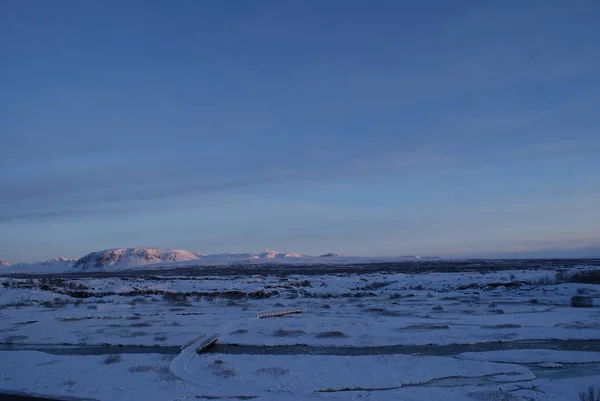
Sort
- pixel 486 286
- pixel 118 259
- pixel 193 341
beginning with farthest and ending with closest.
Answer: pixel 118 259 < pixel 486 286 < pixel 193 341

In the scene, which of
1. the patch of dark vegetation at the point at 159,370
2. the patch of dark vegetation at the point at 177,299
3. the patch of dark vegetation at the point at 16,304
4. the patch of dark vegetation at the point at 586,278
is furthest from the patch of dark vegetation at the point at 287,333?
the patch of dark vegetation at the point at 586,278

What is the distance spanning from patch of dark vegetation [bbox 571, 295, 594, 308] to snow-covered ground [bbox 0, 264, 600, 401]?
1.39 ft

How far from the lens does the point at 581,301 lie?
94.2 ft

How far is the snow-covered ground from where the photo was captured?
11852mm

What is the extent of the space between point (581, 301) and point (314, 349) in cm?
1942

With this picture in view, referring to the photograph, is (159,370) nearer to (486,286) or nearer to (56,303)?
(56,303)

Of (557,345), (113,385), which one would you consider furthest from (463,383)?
(113,385)

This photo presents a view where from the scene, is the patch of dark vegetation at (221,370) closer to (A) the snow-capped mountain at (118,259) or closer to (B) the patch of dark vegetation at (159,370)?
(B) the patch of dark vegetation at (159,370)

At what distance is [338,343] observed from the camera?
1775 centimetres

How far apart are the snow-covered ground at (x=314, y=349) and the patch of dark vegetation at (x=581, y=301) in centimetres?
42

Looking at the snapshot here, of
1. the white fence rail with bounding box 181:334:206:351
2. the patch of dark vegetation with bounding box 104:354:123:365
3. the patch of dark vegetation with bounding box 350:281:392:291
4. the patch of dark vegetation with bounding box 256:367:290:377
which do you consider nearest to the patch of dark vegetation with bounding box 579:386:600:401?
the patch of dark vegetation with bounding box 256:367:290:377

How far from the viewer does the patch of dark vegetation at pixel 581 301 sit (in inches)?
1074

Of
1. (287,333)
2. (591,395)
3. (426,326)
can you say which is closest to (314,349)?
(287,333)

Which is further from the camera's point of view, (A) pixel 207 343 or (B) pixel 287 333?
(B) pixel 287 333
